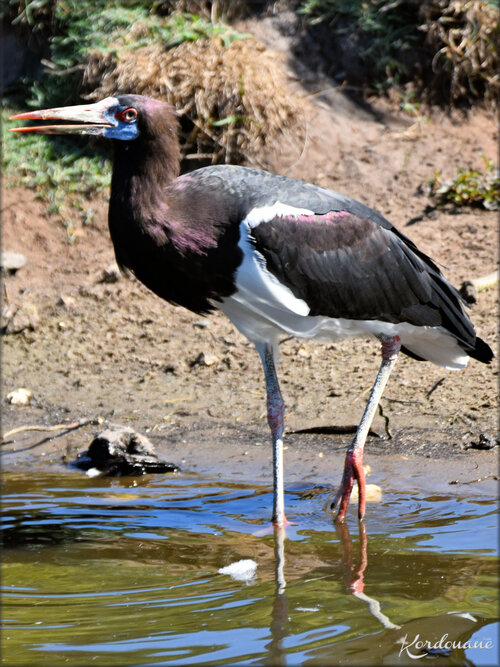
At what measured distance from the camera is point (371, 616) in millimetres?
3520

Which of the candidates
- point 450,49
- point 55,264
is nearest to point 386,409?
point 55,264

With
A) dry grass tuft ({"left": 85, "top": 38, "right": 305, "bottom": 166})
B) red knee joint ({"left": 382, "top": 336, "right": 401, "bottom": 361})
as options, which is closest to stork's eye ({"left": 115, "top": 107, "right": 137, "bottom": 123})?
red knee joint ({"left": 382, "top": 336, "right": 401, "bottom": 361})

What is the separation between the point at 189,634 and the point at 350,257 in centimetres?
200

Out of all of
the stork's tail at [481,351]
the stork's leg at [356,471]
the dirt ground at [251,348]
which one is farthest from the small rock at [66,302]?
the stork's tail at [481,351]

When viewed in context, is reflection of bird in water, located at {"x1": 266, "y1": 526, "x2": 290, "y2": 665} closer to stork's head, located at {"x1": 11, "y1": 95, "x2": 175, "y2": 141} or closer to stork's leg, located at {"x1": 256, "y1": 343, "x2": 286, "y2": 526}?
stork's leg, located at {"x1": 256, "y1": 343, "x2": 286, "y2": 526}

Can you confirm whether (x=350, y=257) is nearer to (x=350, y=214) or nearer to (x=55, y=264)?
(x=350, y=214)

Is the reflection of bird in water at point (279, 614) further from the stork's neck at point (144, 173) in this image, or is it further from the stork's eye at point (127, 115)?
the stork's eye at point (127, 115)

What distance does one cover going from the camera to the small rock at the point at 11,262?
733 centimetres

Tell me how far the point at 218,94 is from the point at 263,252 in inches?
144

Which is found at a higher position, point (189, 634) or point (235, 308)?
point (235, 308)

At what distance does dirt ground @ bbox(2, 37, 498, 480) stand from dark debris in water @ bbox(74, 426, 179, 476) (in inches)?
10.6

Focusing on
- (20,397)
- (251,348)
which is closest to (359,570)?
(251,348)

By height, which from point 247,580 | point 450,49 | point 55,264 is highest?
point 450,49

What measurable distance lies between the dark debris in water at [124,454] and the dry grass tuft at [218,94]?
9.62ft
